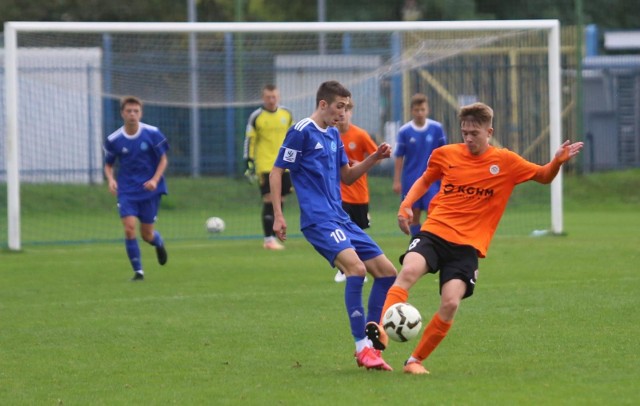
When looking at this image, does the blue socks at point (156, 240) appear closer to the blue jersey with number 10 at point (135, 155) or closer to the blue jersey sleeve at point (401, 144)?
the blue jersey with number 10 at point (135, 155)

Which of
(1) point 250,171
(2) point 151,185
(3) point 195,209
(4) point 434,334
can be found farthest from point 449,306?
→ (3) point 195,209

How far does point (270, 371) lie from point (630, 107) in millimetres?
21251

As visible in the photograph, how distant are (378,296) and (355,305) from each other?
30cm

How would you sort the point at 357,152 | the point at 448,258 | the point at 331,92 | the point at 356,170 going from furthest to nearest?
the point at 357,152, the point at 356,170, the point at 331,92, the point at 448,258

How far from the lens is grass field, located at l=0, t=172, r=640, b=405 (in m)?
6.83

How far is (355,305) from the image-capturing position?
7.68 metres

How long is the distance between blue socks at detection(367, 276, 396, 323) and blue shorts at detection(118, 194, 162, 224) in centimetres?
582

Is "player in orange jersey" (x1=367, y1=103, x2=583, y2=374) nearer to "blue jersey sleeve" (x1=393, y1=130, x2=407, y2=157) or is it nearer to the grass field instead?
the grass field

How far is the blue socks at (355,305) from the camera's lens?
7598 mm

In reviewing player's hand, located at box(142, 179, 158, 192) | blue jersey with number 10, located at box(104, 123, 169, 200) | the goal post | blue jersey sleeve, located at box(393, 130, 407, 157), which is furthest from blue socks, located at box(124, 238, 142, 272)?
the goal post

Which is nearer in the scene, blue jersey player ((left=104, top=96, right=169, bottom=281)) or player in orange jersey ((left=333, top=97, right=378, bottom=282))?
player in orange jersey ((left=333, top=97, right=378, bottom=282))

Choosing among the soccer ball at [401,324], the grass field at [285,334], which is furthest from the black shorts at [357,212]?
the soccer ball at [401,324]

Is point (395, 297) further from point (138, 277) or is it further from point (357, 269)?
point (138, 277)

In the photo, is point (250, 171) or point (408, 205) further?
point (250, 171)
